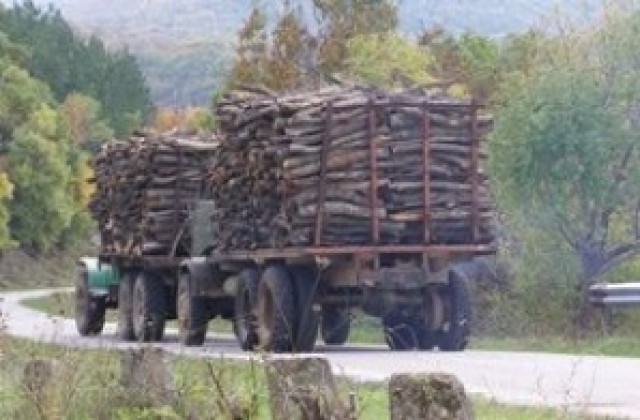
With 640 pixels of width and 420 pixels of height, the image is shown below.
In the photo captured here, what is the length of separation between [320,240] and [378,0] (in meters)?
25.2

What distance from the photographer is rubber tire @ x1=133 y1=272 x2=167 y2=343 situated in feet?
94.7

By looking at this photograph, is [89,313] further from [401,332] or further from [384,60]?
[384,60]

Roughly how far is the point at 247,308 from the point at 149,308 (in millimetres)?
4762

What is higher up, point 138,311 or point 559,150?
point 559,150

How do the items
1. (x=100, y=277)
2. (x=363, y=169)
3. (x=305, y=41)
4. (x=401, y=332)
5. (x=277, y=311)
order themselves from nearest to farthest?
(x=363, y=169), (x=277, y=311), (x=401, y=332), (x=100, y=277), (x=305, y=41)

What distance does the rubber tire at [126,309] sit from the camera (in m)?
30.1

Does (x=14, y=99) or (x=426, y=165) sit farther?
(x=14, y=99)

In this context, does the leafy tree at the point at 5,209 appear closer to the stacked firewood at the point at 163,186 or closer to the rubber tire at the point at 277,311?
the stacked firewood at the point at 163,186

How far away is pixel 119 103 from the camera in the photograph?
4055 inches

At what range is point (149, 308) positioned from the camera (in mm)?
29094

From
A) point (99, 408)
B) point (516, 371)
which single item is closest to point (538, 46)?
point (516, 371)

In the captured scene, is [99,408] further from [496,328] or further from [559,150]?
[559,150]

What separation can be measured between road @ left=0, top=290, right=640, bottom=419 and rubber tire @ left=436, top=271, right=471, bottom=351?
0.46 m

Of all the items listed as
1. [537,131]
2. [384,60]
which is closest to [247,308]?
[537,131]
